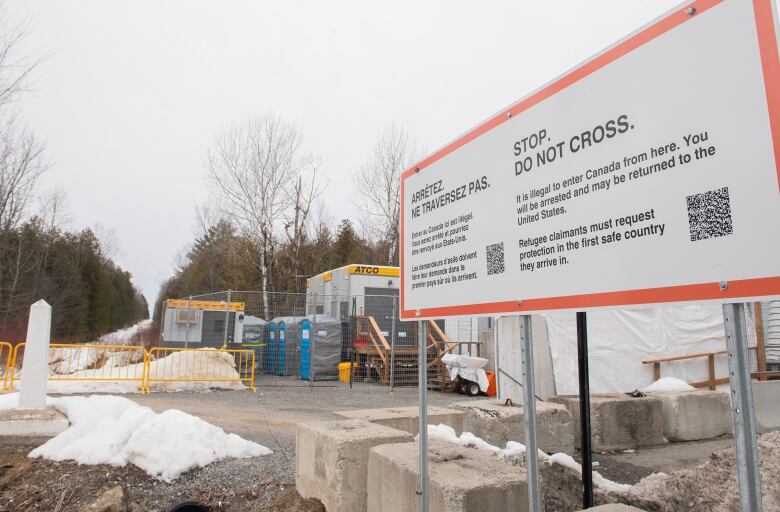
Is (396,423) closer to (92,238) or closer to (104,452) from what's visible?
(104,452)

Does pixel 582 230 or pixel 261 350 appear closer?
pixel 582 230

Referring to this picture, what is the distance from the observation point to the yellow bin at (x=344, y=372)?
1570 cm

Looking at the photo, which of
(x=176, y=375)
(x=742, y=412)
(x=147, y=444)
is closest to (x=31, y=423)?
(x=147, y=444)

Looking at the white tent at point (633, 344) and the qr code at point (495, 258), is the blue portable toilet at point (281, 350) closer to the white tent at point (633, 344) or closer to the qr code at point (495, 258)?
the white tent at point (633, 344)

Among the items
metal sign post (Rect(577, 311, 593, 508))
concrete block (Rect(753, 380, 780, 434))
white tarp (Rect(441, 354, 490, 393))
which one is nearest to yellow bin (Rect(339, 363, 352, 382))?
white tarp (Rect(441, 354, 490, 393))

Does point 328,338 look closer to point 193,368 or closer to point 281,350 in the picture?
point 281,350

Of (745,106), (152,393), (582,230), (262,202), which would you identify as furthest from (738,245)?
(262,202)

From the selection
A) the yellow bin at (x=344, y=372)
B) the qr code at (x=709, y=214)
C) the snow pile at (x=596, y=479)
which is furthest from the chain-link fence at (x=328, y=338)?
the qr code at (x=709, y=214)

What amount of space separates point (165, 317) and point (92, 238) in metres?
47.4

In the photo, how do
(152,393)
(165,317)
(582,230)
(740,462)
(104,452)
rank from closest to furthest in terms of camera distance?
(740,462) → (582,230) → (104,452) → (152,393) → (165,317)

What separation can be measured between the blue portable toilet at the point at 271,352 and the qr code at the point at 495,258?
15938mm

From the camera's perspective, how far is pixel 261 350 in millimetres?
17938

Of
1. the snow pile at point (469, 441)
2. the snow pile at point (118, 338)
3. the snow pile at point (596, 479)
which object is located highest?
the snow pile at point (118, 338)

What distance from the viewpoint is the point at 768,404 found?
5.61m
